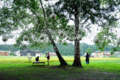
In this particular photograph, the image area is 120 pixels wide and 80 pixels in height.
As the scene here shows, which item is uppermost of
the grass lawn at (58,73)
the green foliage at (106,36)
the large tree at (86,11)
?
the large tree at (86,11)

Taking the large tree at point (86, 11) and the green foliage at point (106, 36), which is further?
the large tree at point (86, 11)

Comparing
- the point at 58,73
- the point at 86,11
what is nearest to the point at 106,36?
the point at 86,11

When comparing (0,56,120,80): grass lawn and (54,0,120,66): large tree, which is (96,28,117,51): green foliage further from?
(0,56,120,80): grass lawn

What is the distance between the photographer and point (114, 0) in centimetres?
585

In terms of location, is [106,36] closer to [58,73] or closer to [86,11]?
[86,11]

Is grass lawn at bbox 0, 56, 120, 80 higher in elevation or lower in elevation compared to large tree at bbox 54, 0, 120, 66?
lower

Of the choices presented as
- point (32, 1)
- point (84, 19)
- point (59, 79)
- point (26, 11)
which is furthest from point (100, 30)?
point (26, 11)

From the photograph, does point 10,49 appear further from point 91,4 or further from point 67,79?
point 91,4

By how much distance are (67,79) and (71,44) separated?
156cm

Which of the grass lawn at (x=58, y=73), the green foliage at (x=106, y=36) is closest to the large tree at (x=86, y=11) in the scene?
the green foliage at (x=106, y=36)

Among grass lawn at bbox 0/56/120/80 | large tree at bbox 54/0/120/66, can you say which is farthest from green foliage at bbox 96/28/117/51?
grass lawn at bbox 0/56/120/80

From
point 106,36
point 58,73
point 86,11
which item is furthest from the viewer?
point 58,73

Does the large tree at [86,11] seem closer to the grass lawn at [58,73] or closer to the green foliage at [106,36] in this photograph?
the green foliage at [106,36]

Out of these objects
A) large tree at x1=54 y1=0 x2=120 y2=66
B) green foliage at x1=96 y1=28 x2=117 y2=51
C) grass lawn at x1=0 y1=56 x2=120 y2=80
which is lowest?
grass lawn at x1=0 y1=56 x2=120 y2=80
